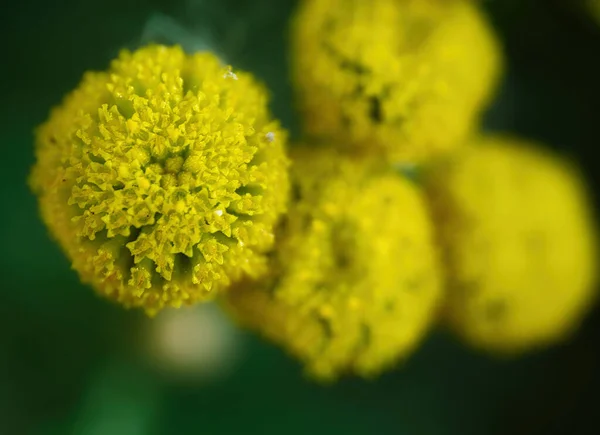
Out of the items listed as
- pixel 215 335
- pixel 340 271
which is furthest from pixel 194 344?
pixel 340 271

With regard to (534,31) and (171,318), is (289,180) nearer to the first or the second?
(171,318)

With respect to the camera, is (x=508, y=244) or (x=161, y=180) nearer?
(x=161, y=180)

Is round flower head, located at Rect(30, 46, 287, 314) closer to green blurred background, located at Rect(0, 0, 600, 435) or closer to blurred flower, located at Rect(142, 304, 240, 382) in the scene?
green blurred background, located at Rect(0, 0, 600, 435)

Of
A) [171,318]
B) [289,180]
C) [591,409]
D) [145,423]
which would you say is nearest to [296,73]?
[289,180]

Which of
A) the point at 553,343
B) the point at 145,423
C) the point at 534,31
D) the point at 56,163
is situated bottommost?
the point at 145,423

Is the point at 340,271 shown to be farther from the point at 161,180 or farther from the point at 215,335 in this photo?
the point at 215,335

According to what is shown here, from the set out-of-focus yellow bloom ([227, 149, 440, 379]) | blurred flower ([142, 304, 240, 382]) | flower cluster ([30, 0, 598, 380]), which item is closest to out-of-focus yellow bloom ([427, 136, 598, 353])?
flower cluster ([30, 0, 598, 380])
